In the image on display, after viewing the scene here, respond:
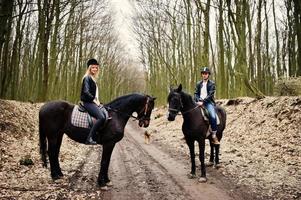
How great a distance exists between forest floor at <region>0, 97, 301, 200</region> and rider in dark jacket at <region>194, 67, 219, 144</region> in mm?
1382

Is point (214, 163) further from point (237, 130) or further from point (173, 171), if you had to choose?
point (237, 130)

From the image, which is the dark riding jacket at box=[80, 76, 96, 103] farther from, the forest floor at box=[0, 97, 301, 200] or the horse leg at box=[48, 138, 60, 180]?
the forest floor at box=[0, 97, 301, 200]

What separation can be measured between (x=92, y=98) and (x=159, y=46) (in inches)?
1175

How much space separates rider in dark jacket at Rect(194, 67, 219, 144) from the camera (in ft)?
31.7

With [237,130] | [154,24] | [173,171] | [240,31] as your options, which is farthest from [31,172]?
[154,24]

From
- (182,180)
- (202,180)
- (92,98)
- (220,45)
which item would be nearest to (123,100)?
(92,98)

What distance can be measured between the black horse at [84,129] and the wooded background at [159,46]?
963 cm

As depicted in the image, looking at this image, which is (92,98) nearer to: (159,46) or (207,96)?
(207,96)

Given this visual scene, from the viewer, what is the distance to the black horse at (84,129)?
8383 mm

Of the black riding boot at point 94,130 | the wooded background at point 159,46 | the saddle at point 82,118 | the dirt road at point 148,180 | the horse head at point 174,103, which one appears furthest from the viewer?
the wooded background at point 159,46

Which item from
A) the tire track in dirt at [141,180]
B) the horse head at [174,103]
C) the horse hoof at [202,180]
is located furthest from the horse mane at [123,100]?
the horse hoof at [202,180]

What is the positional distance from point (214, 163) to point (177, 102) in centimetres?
296

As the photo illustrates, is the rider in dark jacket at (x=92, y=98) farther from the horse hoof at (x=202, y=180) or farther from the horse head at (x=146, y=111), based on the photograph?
the horse hoof at (x=202, y=180)

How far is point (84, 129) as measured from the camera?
27.5 ft
